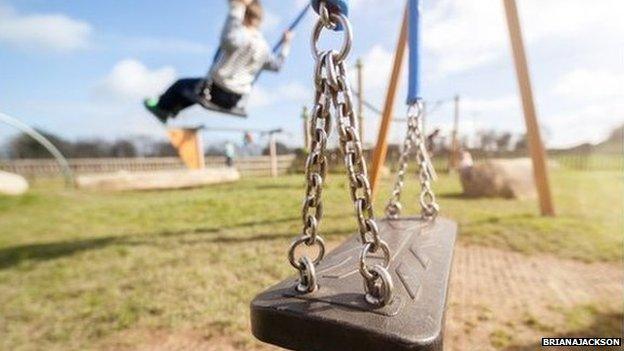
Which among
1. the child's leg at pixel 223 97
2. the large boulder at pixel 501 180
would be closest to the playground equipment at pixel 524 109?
the child's leg at pixel 223 97

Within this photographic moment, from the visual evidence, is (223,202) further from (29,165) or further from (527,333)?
(29,165)

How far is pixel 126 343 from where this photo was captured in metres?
2.15

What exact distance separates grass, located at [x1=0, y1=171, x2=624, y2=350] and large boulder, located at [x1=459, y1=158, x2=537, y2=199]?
45 cm

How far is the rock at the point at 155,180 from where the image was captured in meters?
8.70

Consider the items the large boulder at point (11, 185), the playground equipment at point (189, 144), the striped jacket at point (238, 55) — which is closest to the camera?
the striped jacket at point (238, 55)

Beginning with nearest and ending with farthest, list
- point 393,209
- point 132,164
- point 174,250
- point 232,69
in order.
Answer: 1. point 393,209
2. point 174,250
3. point 232,69
4. point 132,164

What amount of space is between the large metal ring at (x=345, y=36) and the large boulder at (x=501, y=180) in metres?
7.50

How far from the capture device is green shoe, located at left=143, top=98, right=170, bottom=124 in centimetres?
434

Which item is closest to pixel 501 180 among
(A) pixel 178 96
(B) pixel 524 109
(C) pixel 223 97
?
(B) pixel 524 109

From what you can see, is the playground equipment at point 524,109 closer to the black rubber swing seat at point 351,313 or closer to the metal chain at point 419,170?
the metal chain at point 419,170

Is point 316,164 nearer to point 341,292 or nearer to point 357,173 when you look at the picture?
point 357,173

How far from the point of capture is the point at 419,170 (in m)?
2.05

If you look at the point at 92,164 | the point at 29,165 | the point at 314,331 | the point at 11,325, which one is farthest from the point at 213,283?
the point at 29,165

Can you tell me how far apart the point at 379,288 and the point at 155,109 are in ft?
13.6
